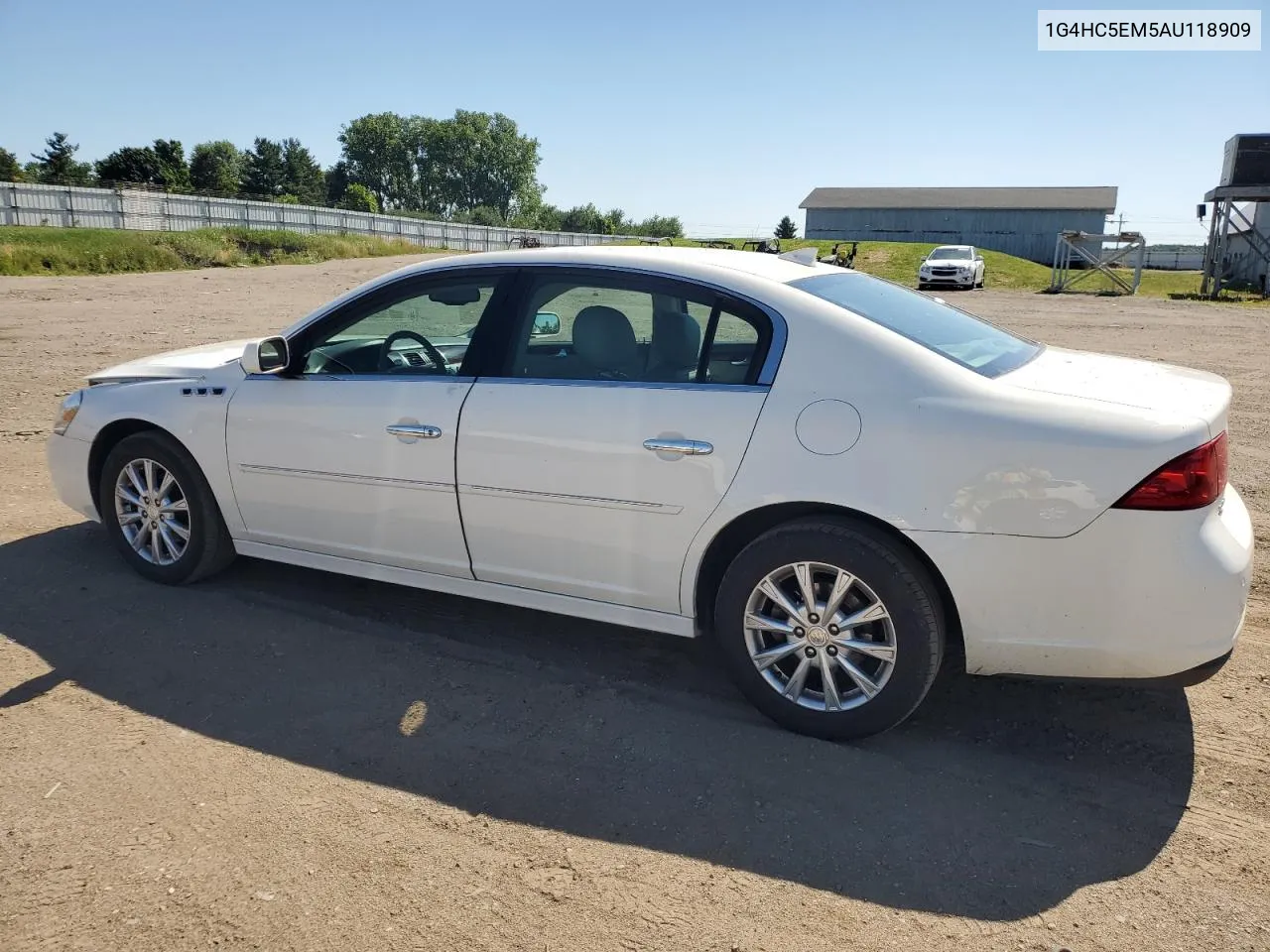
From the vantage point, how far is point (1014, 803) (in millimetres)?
3004

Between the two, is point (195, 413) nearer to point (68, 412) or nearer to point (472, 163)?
point (68, 412)

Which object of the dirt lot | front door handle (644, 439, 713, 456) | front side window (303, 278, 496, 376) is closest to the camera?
Answer: the dirt lot

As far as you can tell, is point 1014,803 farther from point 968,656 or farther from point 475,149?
point 475,149

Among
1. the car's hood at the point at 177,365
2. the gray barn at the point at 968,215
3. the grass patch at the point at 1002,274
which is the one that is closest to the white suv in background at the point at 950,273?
the grass patch at the point at 1002,274

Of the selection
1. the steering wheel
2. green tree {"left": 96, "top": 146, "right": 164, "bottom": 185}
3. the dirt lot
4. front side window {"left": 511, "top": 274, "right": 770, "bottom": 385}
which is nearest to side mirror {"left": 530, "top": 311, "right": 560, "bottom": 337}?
front side window {"left": 511, "top": 274, "right": 770, "bottom": 385}

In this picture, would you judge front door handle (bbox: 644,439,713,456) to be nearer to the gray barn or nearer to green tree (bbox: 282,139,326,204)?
the gray barn

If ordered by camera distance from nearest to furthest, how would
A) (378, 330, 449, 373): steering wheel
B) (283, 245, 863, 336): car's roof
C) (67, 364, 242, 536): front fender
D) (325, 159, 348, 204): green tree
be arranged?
1. (283, 245, 863, 336): car's roof
2. (378, 330, 449, 373): steering wheel
3. (67, 364, 242, 536): front fender
4. (325, 159, 348, 204): green tree

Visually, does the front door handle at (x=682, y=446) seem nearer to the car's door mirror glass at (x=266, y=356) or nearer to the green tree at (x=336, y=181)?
the car's door mirror glass at (x=266, y=356)

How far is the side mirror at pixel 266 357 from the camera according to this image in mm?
4309

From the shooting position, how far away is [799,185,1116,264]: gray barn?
74.8m

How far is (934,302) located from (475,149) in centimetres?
13901

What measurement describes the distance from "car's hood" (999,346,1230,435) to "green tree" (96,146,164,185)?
93.6 meters

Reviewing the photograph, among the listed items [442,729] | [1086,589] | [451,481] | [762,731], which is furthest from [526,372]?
[1086,589]

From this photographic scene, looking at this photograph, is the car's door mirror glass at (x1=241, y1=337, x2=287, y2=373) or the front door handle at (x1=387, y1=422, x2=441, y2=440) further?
the car's door mirror glass at (x1=241, y1=337, x2=287, y2=373)
